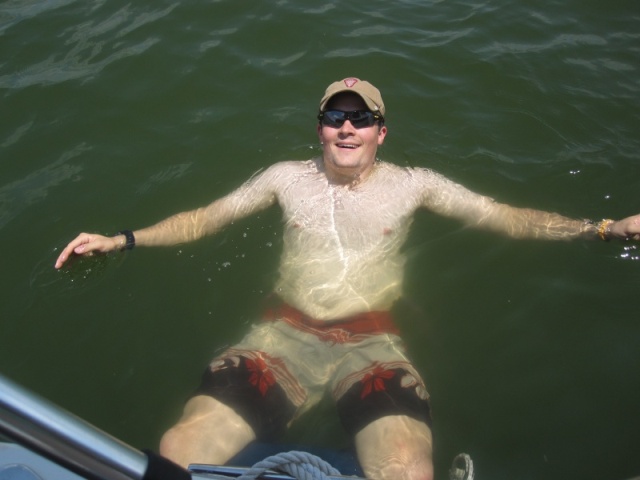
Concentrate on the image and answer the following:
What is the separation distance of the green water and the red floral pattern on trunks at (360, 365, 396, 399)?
1.25 ft

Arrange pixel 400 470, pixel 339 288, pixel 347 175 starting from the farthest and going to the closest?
pixel 347 175, pixel 339 288, pixel 400 470

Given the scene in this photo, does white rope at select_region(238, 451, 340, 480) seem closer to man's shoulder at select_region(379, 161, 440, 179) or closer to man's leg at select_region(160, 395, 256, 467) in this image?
man's leg at select_region(160, 395, 256, 467)

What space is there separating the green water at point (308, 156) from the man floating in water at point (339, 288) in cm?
35

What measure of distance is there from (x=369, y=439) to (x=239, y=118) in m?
3.79

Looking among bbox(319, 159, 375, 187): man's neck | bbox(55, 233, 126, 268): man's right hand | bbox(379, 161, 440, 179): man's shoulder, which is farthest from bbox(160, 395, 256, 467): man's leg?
bbox(379, 161, 440, 179): man's shoulder

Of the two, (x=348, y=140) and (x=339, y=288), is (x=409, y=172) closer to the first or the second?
(x=348, y=140)

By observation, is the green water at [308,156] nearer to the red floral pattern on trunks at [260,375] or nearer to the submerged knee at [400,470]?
the red floral pattern on trunks at [260,375]

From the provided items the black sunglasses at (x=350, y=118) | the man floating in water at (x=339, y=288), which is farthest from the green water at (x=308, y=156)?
the black sunglasses at (x=350, y=118)

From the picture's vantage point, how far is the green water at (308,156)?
12.0ft

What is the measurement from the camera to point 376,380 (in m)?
3.26

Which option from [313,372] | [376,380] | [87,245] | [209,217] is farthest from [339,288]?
[87,245]

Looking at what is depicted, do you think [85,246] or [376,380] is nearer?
[376,380]

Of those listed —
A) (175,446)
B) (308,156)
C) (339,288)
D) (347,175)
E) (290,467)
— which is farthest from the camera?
(308,156)

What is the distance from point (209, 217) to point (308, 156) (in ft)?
5.19
